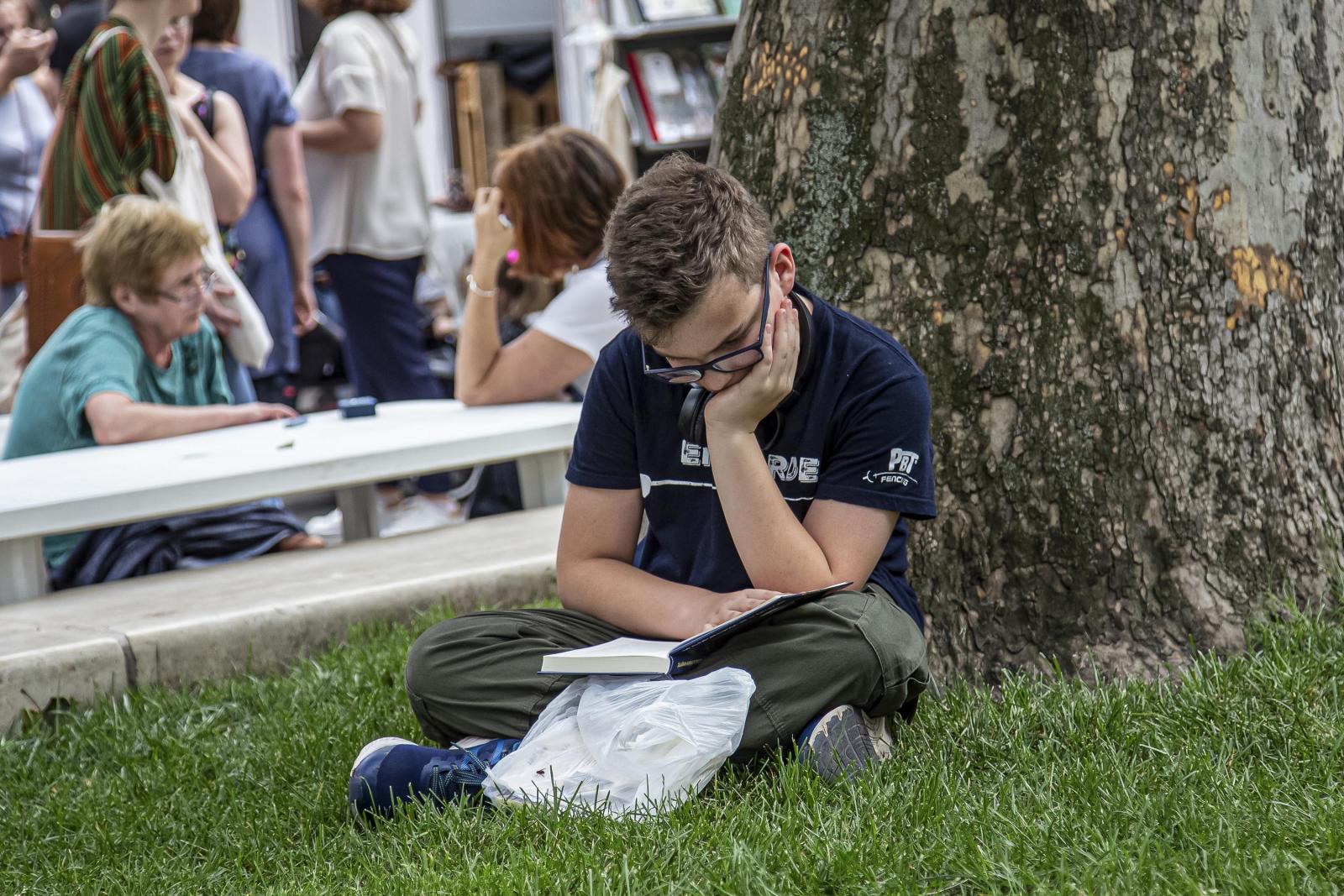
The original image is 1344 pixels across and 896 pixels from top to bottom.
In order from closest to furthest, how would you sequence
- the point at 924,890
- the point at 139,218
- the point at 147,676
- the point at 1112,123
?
the point at 924,890 → the point at 1112,123 → the point at 147,676 → the point at 139,218

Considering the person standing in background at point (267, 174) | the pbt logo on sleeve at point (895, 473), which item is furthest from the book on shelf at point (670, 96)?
the pbt logo on sleeve at point (895, 473)

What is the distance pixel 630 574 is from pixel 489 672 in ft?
1.01

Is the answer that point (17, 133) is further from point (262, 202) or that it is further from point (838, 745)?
point (838, 745)

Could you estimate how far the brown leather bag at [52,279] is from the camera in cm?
474

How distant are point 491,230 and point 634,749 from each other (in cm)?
247

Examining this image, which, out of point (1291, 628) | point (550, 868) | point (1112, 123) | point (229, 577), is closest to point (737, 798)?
point (550, 868)

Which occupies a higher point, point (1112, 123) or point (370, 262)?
point (1112, 123)

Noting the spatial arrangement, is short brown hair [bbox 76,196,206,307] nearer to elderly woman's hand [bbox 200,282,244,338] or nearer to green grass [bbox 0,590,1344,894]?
elderly woman's hand [bbox 200,282,244,338]

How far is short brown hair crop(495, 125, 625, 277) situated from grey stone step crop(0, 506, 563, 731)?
0.85m

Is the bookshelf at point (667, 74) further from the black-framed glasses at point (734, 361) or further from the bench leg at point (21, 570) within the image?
the black-framed glasses at point (734, 361)

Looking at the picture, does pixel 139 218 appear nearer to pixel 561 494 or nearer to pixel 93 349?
pixel 93 349

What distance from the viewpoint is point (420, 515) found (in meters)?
6.57

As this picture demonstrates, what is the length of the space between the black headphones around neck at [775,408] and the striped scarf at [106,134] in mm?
2966

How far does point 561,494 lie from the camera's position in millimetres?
4590
